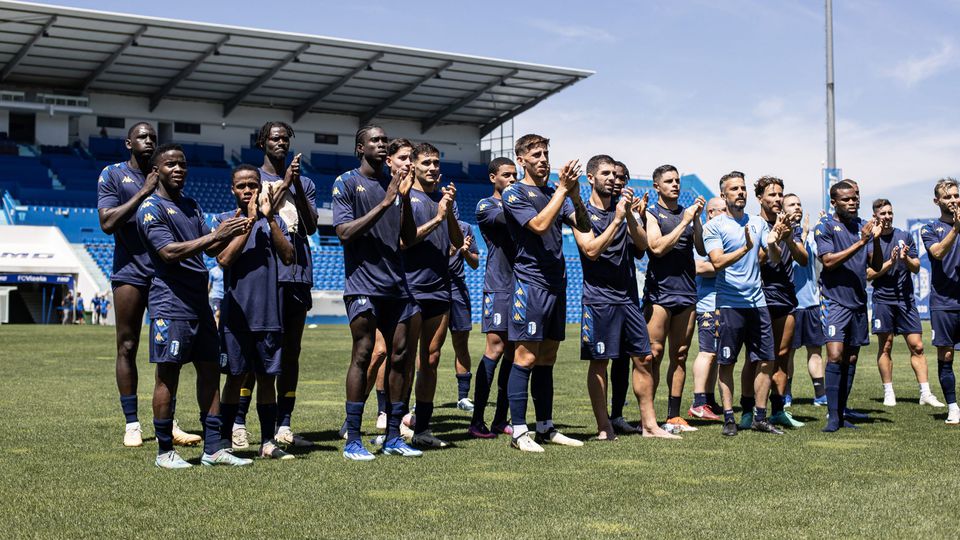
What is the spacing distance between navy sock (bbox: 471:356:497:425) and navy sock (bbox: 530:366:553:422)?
0.42 meters


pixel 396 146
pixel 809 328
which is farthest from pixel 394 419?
pixel 809 328

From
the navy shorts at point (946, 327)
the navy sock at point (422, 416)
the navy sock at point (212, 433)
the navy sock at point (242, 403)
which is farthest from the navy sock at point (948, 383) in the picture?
the navy sock at point (212, 433)

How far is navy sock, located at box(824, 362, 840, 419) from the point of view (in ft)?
28.5

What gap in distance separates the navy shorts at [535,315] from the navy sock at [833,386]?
2.55m

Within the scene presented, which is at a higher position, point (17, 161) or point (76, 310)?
point (17, 161)

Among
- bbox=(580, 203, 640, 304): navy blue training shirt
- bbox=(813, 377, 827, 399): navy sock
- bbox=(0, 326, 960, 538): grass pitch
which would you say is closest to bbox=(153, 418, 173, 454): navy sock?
bbox=(0, 326, 960, 538): grass pitch

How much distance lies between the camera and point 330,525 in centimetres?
497

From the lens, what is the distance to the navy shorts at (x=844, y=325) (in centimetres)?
890

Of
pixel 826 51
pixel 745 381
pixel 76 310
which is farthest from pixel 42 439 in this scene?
pixel 76 310

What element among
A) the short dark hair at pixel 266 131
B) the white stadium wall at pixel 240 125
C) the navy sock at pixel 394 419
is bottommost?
the navy sock at pixel 394 419

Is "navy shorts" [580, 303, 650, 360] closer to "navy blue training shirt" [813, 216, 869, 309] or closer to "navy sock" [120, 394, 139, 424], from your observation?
"navy blue training shirt" [813, 216, 869, 309]

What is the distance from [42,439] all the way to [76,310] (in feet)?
103

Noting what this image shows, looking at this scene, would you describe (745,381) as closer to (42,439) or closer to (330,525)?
(330,525)

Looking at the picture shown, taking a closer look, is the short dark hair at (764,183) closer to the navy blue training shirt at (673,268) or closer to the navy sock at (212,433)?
the navy blue training shirt at (673,268)
